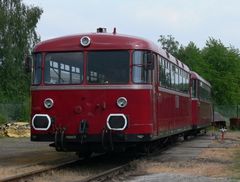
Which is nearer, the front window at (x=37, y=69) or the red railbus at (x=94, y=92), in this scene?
the red railbus at (x=94, y=92)

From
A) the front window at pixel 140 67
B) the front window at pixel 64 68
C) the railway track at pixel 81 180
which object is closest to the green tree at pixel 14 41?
the railway track at pixel 81 180

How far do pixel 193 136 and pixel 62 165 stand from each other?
18854 mm

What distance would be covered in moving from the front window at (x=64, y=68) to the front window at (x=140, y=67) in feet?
4.54

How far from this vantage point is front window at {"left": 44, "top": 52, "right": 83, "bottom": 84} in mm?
15219

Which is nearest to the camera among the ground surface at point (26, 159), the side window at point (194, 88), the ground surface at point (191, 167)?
the ground surface at point (191, 167)

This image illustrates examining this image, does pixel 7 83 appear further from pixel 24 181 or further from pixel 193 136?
pixel 24 181

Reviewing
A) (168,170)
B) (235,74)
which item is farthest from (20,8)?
(168,170)

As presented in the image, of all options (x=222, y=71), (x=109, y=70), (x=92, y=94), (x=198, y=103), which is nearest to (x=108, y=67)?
(x=109, y=70)

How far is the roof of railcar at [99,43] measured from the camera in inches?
595

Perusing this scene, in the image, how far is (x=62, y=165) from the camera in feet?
50.4

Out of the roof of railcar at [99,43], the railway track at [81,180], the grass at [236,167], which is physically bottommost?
the grass at [236,167]

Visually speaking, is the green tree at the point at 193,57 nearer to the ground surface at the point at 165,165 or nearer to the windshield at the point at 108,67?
the ground surface at the point at 165,165

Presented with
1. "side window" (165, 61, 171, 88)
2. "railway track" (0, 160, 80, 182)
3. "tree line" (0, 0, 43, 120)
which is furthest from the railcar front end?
"tree line" (0, 0, 43, 120)

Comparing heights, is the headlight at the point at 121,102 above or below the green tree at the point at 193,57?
below
